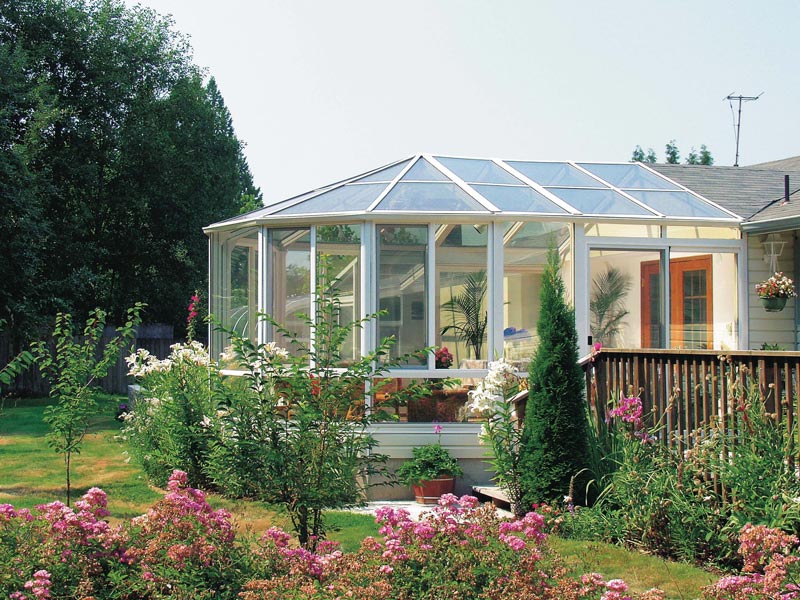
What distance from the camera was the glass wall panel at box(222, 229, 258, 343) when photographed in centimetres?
1012

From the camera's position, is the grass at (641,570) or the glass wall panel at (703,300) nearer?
the grass at (641,570)

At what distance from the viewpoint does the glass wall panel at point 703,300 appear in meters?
9.94

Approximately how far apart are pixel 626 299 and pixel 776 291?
1.74m

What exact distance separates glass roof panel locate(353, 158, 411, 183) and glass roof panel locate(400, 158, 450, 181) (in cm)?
17

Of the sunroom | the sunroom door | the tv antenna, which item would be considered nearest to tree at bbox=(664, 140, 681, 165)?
the tv antenna

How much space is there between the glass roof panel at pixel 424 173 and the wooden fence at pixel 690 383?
3.53 metres

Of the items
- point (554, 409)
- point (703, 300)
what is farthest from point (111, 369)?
point (554, 409)

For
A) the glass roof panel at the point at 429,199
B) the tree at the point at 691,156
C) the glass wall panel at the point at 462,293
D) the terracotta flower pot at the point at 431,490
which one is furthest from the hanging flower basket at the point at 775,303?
the tree at the point at 691,156

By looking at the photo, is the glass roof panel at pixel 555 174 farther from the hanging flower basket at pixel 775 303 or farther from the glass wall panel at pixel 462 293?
the hanging flower basket at pixel 775 303

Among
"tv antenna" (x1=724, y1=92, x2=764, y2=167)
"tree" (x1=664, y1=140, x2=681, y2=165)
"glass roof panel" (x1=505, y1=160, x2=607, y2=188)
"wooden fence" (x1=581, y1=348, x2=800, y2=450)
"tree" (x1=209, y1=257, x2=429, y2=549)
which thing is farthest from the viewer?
"tree" (x1=664, y1=140, x2=681, y2=165)

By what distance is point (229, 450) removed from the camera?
4688 millimetres

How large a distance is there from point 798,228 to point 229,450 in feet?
24.4

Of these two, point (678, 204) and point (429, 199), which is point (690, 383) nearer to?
point (429, 199)

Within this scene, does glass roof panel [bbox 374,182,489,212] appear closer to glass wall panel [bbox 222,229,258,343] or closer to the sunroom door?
glass wall panel [bbox 222,229,258,343]
